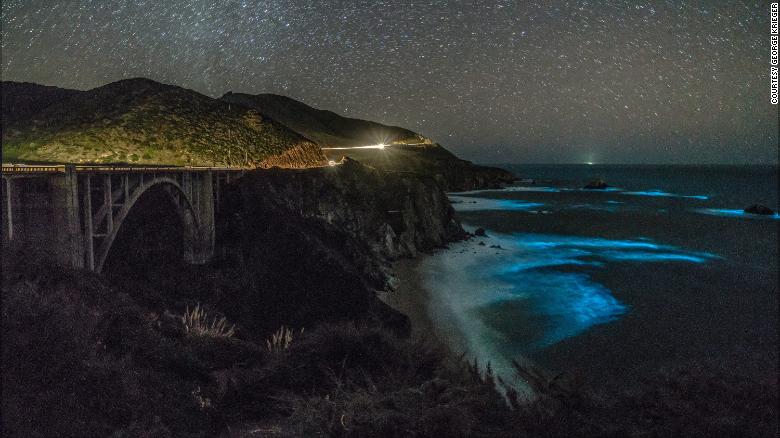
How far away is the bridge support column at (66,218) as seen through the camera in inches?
503

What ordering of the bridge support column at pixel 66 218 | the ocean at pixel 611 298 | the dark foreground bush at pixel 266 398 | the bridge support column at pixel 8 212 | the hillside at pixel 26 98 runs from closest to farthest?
the dark foreground bush at pixel 266 398 < the bridge support column at pixel 8 212 < the bridge support column at pixel 66 218 < the ocean at pixel 611 298 < the hillside at pixel 26 98

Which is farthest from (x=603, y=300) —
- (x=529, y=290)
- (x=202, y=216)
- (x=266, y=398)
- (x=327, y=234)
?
(x=266, y=398)

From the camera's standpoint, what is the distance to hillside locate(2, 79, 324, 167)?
36.8 meters

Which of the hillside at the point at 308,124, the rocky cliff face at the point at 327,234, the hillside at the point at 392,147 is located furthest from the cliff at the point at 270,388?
the hillside at the point at 308,124

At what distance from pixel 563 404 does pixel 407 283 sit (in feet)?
70.0

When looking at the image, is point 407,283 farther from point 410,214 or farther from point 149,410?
point 149,410

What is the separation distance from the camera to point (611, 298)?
27.5 meters

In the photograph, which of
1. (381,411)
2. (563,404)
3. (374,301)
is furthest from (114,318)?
(374,301)

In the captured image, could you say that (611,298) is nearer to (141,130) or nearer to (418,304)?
(418,304)

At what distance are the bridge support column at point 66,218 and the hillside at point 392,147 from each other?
312 ft

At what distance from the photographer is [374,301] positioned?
19.9m

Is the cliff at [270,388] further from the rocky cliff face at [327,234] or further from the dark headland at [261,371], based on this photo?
the rocky cliff face at [327,234]

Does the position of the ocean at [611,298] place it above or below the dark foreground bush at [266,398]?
below

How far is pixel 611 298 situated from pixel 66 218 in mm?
26632
